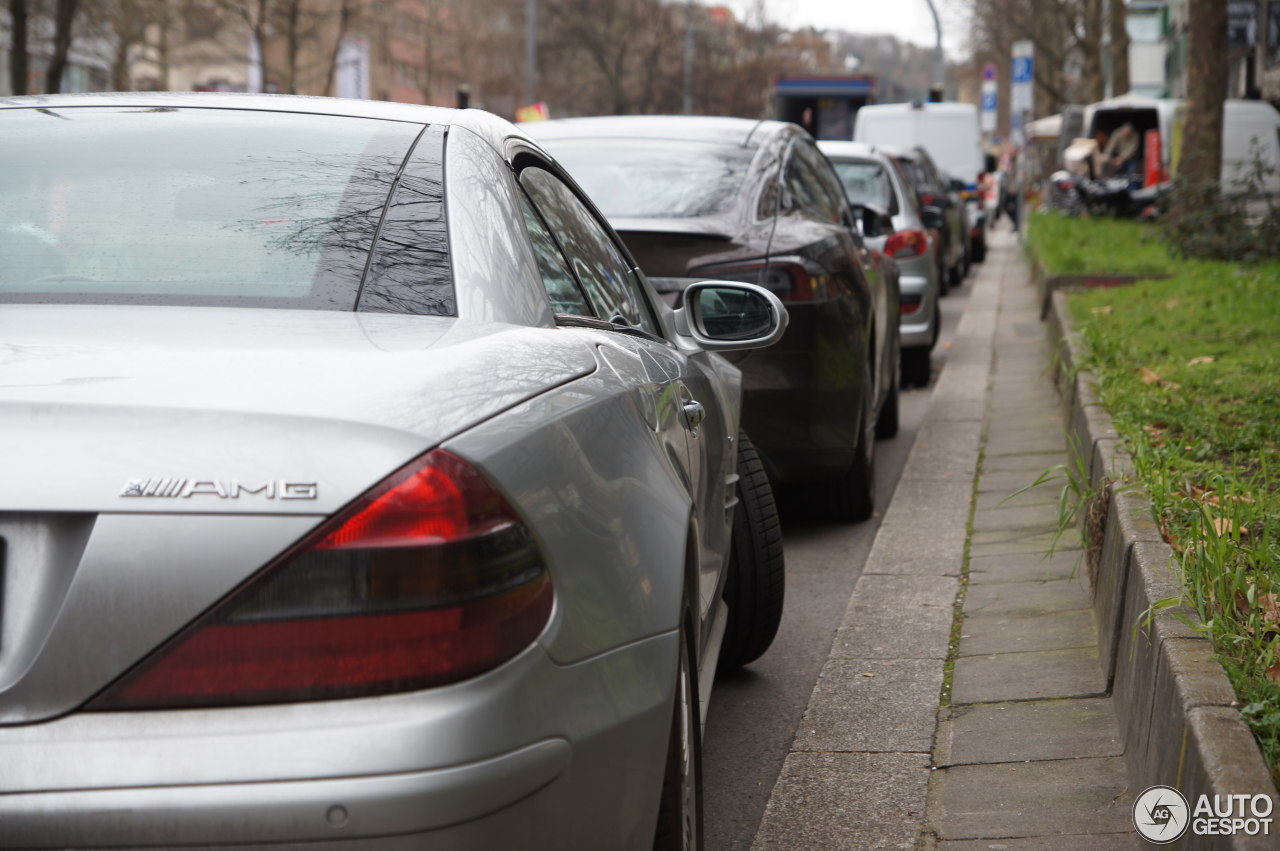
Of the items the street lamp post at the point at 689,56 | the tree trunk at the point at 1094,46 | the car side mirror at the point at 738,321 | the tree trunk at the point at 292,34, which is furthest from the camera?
the street lamp post at the point at 689,56

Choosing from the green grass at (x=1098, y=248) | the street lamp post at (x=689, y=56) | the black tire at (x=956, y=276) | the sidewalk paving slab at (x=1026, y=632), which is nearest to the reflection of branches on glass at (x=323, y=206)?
the sidewalk paving slab at (x=1026, y=632)

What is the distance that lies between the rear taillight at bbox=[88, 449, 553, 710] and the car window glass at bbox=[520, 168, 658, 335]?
1.27m

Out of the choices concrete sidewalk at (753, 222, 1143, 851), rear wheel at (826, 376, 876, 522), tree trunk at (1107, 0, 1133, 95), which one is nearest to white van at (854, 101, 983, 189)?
tree trunk at (1107, 0, 1133, 95)

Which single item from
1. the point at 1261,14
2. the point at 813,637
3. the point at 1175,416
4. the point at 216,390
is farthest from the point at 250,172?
the point at 1261,14

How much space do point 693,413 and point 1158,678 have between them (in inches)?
43.2

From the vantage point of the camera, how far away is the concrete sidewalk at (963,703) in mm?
3545

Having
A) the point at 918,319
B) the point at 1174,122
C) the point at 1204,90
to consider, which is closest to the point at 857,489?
the point at 918,319

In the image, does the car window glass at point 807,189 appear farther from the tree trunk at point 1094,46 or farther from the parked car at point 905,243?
the tree trunk at point 1094,46

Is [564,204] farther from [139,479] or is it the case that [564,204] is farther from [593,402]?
[139,479]

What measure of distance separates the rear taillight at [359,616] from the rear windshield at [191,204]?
68 centimetres

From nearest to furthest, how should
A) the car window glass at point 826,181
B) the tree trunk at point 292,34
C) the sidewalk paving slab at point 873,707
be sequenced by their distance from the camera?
the sidewalk paving slab at point 873,707 → the car window glass at point 826,181 → the tree trunk at point 292,34

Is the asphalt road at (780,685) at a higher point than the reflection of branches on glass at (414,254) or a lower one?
lower

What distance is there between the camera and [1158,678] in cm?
336

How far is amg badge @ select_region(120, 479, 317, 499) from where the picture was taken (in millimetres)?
1852
